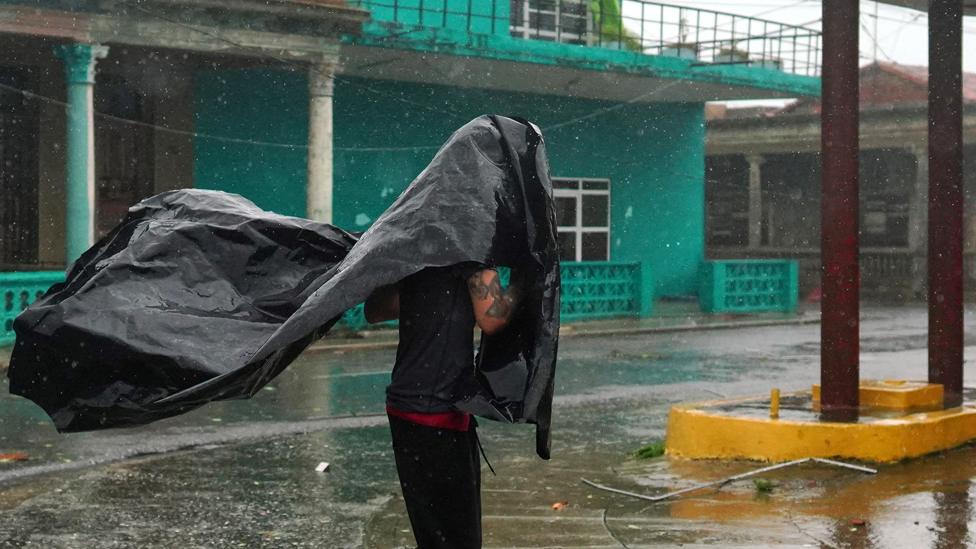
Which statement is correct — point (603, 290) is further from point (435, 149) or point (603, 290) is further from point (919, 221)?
point (919, 221)

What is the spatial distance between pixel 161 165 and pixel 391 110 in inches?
171

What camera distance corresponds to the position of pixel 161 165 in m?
20.2

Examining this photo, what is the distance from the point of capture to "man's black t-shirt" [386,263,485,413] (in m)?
4.06

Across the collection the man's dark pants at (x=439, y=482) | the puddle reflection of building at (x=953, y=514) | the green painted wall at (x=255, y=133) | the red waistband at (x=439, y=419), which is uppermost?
the green painted wall at (x=255, y=133)

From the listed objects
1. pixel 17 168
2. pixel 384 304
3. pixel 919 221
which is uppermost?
pixel 17 168

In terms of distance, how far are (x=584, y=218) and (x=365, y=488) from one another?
1877 centimetres

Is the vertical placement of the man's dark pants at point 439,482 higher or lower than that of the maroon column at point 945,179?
lower

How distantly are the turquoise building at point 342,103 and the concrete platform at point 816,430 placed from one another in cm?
1030

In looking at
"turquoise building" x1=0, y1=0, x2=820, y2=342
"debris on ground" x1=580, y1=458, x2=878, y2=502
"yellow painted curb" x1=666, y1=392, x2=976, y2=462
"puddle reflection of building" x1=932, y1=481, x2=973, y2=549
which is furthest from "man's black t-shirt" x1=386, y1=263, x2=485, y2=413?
"turquoise building" x1=0, y1=0, x2=820, y2=342

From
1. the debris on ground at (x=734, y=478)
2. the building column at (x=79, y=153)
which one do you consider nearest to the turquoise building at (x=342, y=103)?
the building column at (x=79, y=153)

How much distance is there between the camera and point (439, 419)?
13.4ft

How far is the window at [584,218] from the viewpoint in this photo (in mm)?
25891

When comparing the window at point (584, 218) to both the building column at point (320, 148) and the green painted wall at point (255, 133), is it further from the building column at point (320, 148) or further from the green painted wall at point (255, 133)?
the building column at point (320, 148)

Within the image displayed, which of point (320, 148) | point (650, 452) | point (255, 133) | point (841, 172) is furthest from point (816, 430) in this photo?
point (255, 133)
